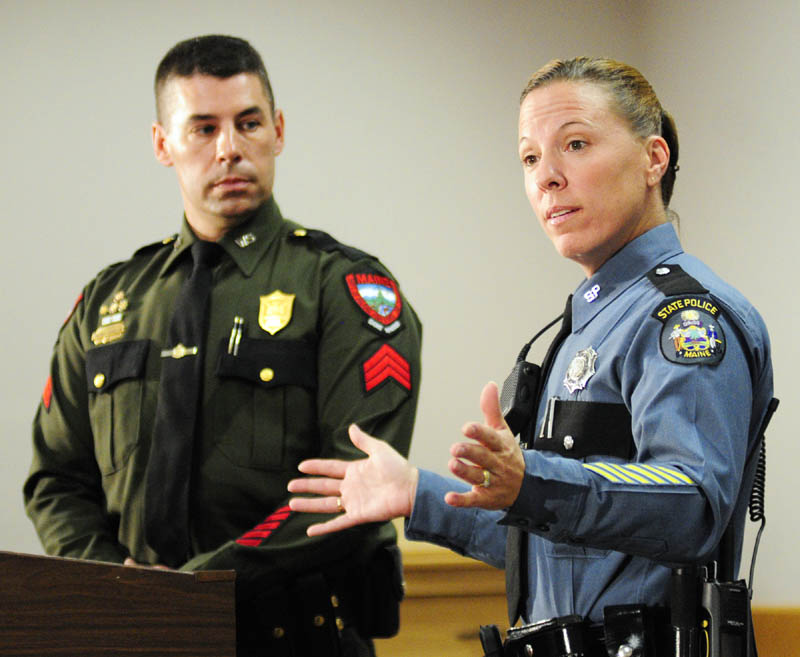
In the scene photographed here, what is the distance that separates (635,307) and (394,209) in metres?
2.07

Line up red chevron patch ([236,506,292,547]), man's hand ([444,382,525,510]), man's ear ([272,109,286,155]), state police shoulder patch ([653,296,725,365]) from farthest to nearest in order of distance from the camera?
man's ear ([272,109,286,155]), red chevron patch ([236,506,292,547]), state police shoulder patch ([653,296,725,365]), man's hand ([444,382,525,510])

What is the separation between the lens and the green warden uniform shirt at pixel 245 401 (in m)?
1.86

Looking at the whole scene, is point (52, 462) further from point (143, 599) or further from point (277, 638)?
point (143, 599)

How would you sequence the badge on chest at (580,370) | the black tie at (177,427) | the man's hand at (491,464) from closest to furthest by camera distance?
1. the man's hand at (491,464)
2. the badge on chest at (580,370)
3. the black tie at (177,427)

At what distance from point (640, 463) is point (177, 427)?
944 millimetres

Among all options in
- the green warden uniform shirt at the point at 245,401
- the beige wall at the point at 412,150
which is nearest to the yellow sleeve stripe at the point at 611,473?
the green warden uniform shirt at the point at 245,401

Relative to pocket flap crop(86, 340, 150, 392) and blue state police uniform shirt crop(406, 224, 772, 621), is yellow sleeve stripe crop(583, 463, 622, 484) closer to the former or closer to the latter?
blue state police uniform shirt crop(406, 224, 772, 621)

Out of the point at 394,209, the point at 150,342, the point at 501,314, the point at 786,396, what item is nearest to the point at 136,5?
the point at 394,209

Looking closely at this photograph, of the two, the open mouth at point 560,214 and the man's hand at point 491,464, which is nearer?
the man's hand at point 491,464

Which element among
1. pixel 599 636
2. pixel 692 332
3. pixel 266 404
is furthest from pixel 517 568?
pixel 266 404

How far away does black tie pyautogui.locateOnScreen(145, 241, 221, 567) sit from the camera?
6.07ft

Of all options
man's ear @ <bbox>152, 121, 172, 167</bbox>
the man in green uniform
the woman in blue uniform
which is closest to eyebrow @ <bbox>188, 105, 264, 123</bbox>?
the man in green uniform

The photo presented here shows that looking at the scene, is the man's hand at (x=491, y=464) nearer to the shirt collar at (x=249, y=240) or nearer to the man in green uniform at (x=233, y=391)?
the man in green uniform at (x=233, y=391)

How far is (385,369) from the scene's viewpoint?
6.27 feet
